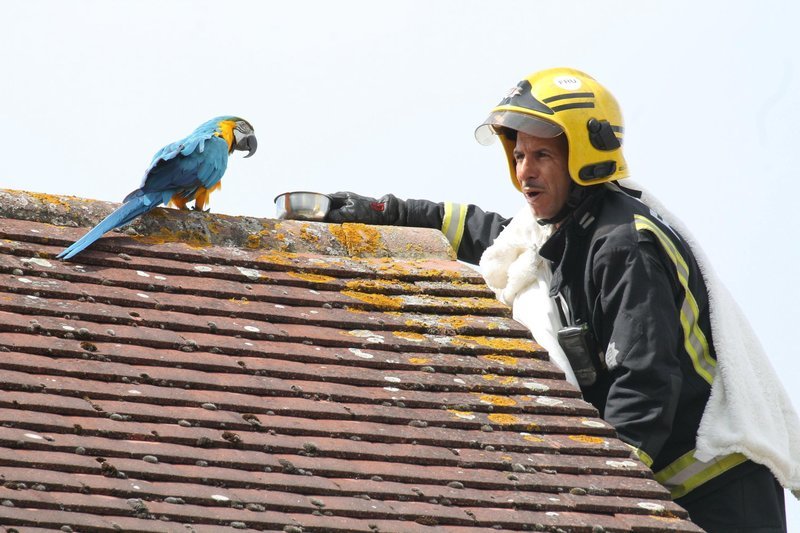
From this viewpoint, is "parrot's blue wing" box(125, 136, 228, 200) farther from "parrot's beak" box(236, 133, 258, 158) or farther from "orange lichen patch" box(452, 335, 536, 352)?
"orange lichen patch" box(452, 335, 536, 352)

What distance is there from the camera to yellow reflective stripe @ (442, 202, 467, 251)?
21.9ft

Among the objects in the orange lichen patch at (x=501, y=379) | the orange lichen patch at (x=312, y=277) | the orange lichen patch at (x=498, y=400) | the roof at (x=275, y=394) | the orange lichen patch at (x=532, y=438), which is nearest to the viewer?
the roof at (x=275, y=394)

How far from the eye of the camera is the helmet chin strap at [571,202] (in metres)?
5.92

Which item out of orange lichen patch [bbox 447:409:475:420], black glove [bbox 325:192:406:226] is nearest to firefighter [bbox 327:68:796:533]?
black glove [bbox 325:192:406:226]

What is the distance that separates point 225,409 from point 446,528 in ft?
2.91

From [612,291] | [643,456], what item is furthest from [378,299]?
[643,456]

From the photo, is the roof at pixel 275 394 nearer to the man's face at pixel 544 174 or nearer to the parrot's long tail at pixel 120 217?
the parrot's long tail at pixel 120 217

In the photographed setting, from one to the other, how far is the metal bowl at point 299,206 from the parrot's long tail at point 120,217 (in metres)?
0.71

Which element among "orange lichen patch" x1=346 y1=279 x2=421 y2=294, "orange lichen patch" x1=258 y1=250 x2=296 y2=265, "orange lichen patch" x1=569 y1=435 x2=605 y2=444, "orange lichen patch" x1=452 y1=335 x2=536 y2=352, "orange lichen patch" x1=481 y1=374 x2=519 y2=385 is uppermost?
"orange lichen patch" x1=258 y1=250 x2=296 y2=265

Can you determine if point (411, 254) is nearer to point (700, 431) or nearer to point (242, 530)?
point (700, 431)

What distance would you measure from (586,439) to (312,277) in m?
1.39

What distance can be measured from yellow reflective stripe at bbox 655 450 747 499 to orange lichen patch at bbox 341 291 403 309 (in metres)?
1.31

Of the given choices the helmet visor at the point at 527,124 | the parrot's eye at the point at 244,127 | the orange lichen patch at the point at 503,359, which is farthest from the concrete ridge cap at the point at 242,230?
the parrot's eye at the point at 244,127

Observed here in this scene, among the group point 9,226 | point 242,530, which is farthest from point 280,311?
point 242,530
